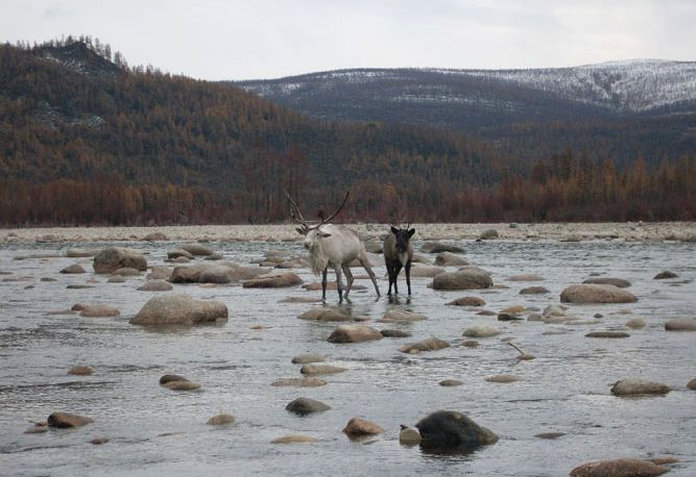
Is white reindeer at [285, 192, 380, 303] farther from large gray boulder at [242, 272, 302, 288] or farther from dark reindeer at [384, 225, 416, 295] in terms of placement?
large gray boulder at [242, 272, 302, 288]

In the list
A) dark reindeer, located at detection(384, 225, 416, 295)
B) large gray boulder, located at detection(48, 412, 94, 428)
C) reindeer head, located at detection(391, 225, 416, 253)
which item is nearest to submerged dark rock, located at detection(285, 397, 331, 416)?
large gray boulder, located at detection(48, 412, 94, 428)

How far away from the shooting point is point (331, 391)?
477 inches

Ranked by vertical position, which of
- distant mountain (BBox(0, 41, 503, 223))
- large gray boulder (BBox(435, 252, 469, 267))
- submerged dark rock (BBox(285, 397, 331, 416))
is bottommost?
large gray boulder (BBox(435, 252, 469, 267))

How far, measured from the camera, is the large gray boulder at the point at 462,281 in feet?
82.0

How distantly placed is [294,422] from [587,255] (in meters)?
29.7

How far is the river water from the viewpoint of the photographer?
29.8ft

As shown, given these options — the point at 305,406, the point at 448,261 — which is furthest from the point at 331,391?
the point at 448,261

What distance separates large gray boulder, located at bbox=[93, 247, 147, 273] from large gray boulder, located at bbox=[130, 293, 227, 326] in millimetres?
13934

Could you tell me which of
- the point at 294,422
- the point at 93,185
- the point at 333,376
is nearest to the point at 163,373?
the point at 333,376

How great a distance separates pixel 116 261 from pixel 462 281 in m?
12.4

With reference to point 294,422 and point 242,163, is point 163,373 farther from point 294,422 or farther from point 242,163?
point 242,163

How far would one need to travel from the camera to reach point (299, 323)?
60.6 ft

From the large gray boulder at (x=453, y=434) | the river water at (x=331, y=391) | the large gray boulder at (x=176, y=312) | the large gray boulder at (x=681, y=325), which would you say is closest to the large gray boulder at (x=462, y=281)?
the river water at (x=331, y=391)

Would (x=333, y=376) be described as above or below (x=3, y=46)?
below
